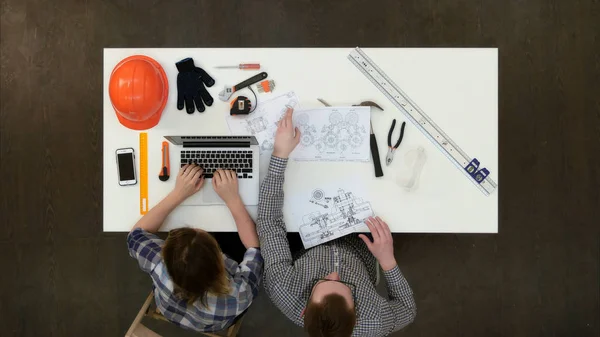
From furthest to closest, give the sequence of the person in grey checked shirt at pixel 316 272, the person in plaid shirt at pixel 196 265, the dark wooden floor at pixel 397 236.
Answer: the dark wooden floor at pixel 397 236 → the person in grey checked shirt at pixel 316 272 → the person in plaid shirt at pixel 196 265

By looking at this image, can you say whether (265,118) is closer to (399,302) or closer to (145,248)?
(145,248)

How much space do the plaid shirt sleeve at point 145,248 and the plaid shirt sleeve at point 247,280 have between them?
24 cm

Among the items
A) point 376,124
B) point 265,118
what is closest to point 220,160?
point 265,118

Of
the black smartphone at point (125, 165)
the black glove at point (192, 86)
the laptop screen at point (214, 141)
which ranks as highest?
the black glove at point (192, 86)

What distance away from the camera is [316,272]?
1.25 m

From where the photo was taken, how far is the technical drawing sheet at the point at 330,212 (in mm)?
1319

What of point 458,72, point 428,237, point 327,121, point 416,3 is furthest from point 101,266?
point 416,3

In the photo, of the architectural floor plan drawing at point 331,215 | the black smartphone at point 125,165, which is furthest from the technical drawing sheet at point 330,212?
the black smartphone at point 125,165

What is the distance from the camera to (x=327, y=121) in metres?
1.31

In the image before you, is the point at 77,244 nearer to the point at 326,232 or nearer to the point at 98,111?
the point at 98,111

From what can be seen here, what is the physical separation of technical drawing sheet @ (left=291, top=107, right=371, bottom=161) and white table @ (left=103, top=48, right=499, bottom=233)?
36mm

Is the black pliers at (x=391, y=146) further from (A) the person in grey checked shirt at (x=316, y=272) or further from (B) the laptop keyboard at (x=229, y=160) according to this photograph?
(B) the laptop keyboard at (x=229, y=160)

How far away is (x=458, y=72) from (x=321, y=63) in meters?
0.48

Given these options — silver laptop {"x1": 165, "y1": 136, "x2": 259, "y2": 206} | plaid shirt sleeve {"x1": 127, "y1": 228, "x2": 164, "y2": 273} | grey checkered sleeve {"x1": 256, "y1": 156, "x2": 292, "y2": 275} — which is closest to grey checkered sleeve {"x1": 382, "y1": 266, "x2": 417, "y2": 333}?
grey checkered sleeve {"x1": 256, "y1": 156, "x2": 292, "y2": 275}
